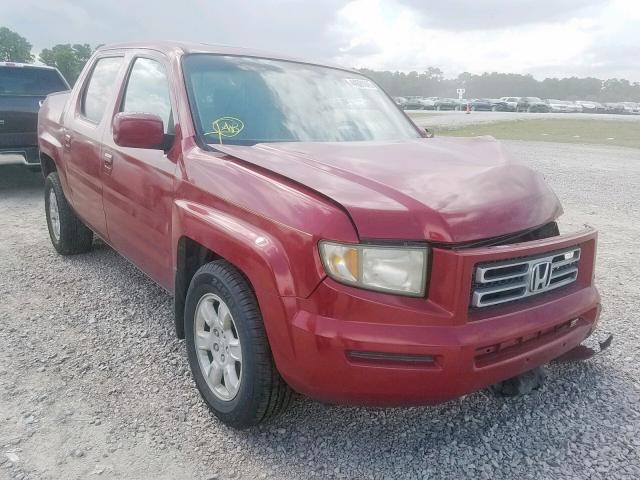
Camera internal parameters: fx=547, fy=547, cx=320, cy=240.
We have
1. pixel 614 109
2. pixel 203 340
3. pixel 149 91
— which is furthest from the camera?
pixel 614 109

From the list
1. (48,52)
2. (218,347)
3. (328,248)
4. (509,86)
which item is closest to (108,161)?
(218,347)

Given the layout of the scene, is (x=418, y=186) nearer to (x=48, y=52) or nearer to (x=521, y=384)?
(x=521, y=384)

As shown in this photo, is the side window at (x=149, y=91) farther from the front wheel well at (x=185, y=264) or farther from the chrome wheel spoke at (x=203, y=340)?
the chrome wheel spoke at (x=203, y=340)

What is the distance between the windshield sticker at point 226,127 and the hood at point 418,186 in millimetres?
179

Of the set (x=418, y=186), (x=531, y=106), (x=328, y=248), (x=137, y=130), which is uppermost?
(x=531, y=106)

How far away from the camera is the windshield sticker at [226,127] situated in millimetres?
2895

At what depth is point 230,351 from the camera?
250cm

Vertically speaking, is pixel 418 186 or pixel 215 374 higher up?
pixel 418 186

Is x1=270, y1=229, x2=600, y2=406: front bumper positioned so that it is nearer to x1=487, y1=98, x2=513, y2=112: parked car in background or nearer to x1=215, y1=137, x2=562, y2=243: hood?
x1=215, y1=137, x2=562, y2=243: hood

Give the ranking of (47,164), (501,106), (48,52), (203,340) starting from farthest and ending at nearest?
(501,106)
(48,52)
(47,164)
(203,340)

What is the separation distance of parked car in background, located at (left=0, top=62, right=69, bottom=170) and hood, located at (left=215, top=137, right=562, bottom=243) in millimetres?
6208

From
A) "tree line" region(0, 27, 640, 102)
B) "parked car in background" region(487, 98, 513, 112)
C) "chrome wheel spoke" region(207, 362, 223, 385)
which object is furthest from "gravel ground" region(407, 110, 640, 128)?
"tree line" region(0, 27, 640, 102)

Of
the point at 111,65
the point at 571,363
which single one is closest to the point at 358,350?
the point at 571,363

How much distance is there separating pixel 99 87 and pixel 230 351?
273 cm
